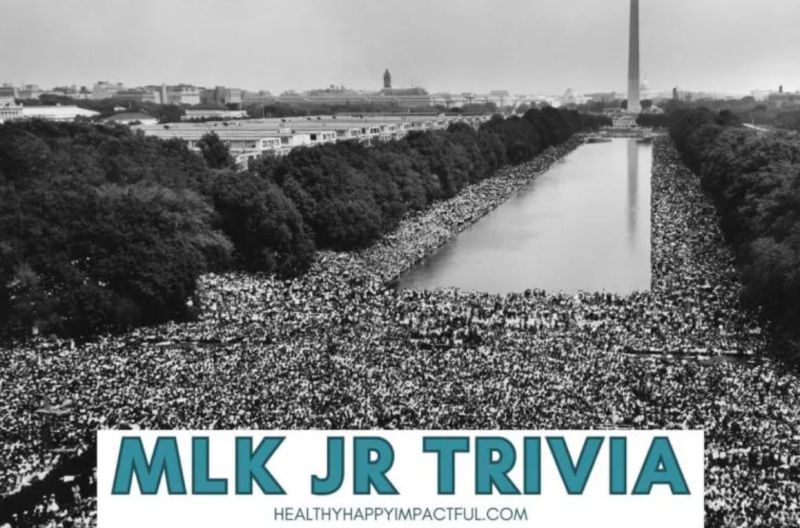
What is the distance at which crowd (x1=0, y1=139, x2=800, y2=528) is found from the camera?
537 inches

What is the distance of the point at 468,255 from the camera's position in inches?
1288

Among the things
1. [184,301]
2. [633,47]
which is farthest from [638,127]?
[184,301]

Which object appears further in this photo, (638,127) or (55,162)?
(638,127)

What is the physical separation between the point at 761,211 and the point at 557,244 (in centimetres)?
912

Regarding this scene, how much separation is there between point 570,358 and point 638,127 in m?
99.6

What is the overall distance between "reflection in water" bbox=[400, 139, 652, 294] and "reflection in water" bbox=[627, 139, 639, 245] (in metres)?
0.06

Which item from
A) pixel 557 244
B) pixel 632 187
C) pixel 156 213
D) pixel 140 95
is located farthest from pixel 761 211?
pixel 140 95

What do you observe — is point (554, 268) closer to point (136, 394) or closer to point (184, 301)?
point (184, 301)

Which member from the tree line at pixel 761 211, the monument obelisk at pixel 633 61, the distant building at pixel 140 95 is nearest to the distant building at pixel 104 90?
the distant building at pixel 140 95

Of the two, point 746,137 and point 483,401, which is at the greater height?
point 746,137

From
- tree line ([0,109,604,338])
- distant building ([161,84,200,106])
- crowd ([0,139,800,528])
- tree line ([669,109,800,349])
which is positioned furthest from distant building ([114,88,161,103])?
crowd ([0,139,800,528])

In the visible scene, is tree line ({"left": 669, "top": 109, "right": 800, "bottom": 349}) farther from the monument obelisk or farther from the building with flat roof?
the monument obelisk

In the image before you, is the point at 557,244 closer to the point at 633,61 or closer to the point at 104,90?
the point at 633,61

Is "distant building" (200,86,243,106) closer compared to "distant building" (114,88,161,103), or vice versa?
"distant building" (114,88,161,103)
